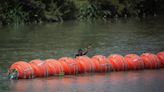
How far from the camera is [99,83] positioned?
2558 cm

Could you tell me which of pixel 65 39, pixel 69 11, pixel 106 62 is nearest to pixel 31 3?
pixel 69 11

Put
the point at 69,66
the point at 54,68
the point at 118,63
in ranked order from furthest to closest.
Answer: the point at 118,63
the point at 69,66
the point at 54,68

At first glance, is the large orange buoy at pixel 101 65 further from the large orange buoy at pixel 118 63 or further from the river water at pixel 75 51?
the river water at pixel 75 51

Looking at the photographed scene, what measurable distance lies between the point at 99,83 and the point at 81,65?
3121 millimetres

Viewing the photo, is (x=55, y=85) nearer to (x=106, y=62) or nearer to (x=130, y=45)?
(x=106, y=62)

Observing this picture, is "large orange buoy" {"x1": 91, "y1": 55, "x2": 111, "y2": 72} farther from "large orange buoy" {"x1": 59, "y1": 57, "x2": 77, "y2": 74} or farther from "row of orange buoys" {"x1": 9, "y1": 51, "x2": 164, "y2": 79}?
"large orange buoy" {"x1": 59, "y1": 57, "x2": 77, "y2": 74}

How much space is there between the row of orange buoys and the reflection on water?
0.50 meters

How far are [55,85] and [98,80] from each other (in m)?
2.51

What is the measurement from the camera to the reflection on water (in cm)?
2383

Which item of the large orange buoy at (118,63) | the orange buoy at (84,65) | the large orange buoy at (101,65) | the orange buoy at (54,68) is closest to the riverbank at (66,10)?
the large orange buoy at (118,63)

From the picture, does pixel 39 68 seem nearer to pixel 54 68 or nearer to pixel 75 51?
pixel 54 68

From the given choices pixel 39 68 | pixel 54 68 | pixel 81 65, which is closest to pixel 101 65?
pixel 81 65

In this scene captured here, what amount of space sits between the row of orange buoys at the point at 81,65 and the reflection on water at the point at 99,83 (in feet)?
1.65

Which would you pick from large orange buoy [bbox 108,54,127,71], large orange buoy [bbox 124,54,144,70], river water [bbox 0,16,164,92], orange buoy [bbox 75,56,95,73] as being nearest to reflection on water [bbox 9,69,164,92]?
river water [bbox 0,16,164,92]
